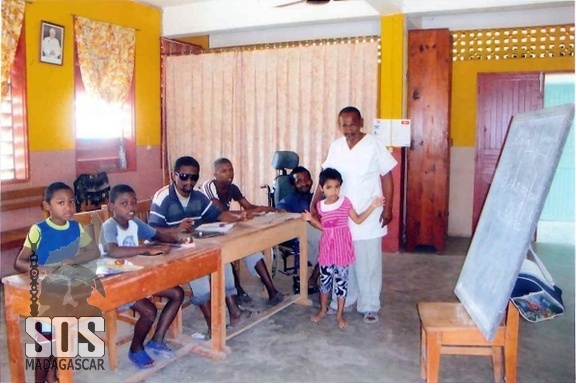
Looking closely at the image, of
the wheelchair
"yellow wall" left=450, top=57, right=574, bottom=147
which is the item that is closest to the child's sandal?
the wheelchair

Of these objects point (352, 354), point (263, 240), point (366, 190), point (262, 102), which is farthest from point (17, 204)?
point (352, 354)

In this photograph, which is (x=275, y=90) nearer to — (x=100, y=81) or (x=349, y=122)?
(x=100, y=81)

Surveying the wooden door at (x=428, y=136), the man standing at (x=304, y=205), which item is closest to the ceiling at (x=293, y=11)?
the wooden door at (x=428, y=136)

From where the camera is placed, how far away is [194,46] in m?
7.56

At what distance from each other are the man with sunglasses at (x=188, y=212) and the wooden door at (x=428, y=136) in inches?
117

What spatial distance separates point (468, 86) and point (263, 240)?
429cm

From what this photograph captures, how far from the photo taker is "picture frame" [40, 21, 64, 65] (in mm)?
5301

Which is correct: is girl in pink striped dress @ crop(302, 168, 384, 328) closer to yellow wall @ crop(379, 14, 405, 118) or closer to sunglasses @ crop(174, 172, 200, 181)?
sunglasses @ crop(174, 172, 200, 181)

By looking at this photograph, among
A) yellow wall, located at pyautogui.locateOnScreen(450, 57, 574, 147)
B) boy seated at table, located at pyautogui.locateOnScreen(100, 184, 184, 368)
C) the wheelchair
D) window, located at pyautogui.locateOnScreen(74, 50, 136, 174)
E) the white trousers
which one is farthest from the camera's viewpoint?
yellow wall, located at pyautogui.locateOnScreen(450, 57, 574, 147)

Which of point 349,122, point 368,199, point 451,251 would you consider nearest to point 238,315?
point 368,199

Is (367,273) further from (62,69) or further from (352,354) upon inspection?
(62,69)

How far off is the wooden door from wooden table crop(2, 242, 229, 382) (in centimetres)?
338

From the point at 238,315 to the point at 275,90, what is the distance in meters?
3.44

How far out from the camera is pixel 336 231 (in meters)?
3.68
